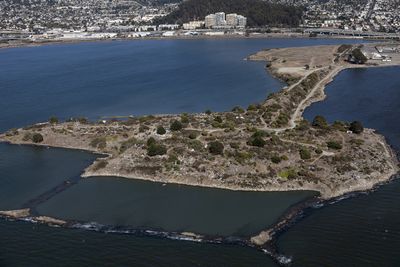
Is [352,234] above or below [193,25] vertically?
below

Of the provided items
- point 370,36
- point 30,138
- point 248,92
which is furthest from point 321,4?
point 30,138

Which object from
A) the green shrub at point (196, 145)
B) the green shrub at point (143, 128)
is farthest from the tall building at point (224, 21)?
the green shrub at point (196, 145)

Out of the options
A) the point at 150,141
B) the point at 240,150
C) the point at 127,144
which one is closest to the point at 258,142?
the point at 240,150

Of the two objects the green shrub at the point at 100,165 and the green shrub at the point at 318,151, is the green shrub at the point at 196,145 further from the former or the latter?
the green shrub at the point at 318,151

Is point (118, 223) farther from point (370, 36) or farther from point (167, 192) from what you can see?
point (370, 36)

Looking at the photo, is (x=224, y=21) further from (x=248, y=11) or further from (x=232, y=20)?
(x=248, y=11)

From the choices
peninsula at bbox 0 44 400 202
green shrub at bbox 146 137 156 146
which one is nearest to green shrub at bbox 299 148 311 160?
peninsula at bbox 0 44 400 202
